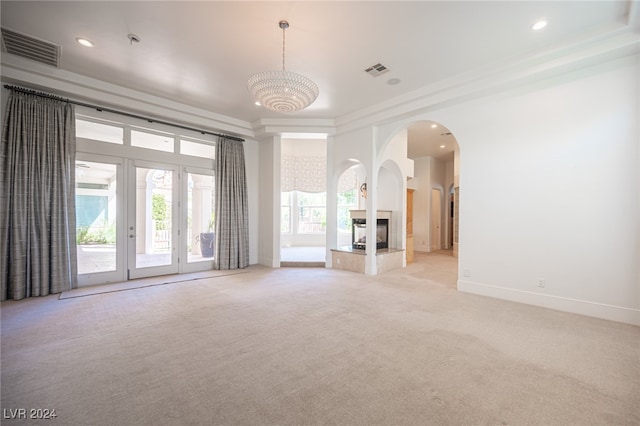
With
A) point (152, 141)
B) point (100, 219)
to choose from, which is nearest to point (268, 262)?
point (100, 219)

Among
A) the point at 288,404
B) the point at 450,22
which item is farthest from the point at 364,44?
the point at 288,404

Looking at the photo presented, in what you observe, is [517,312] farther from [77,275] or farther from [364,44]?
[77,275]

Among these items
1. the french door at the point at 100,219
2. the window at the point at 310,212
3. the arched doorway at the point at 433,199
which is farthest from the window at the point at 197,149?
the arched doorway at the point at 433,199

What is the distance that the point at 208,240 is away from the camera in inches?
257

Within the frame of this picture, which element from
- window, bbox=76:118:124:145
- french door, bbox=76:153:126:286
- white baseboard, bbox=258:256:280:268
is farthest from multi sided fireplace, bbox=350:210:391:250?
window, bbox=76:118:124:145

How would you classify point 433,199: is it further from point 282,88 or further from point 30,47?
point 30,47

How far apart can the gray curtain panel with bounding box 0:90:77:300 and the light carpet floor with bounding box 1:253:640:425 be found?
493 mm

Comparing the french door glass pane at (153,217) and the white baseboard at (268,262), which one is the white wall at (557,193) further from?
the french door glass pane at (153,217)

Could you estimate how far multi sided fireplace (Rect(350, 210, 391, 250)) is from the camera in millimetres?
6758

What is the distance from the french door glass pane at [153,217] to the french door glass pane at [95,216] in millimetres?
426

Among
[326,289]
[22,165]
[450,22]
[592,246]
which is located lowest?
[326,289]

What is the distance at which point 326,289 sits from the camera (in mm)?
4797

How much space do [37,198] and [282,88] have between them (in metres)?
4.28

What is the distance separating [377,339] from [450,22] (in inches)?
142
